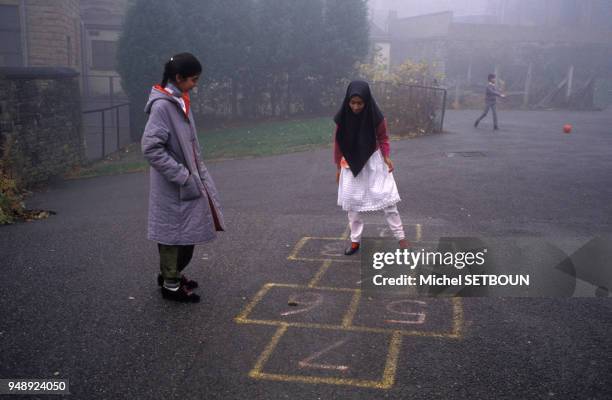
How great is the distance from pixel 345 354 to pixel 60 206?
25.0 ft

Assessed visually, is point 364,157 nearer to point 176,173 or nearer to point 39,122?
point 176,173

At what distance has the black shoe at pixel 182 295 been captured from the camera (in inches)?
214

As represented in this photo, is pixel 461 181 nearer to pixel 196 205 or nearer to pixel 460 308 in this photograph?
pixel 460 308

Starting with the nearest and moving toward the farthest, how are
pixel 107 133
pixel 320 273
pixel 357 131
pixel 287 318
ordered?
pixel 287 318, pixel 320 273, pixel 357 131, pixel 107 133

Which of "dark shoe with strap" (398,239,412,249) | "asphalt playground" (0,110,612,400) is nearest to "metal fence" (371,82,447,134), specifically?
"asphalt playground" (0,110,612,400)

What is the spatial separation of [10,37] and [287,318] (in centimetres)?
2256

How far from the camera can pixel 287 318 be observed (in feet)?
16.7

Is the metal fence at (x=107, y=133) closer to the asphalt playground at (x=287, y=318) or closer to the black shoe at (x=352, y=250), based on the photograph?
the asphalt playground at (x=287, y=318)

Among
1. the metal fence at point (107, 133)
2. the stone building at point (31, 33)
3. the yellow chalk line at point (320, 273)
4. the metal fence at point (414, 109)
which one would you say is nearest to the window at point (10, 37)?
the stone building at point (31, 33)

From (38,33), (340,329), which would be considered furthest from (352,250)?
(38,33)

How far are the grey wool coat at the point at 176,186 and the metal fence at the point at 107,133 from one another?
13.4 metres

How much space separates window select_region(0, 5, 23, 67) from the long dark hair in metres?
21.2

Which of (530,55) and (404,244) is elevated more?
(530,55)

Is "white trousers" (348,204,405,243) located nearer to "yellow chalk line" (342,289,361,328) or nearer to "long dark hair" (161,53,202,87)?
"yellow chalk line" (342,289,361,328)
